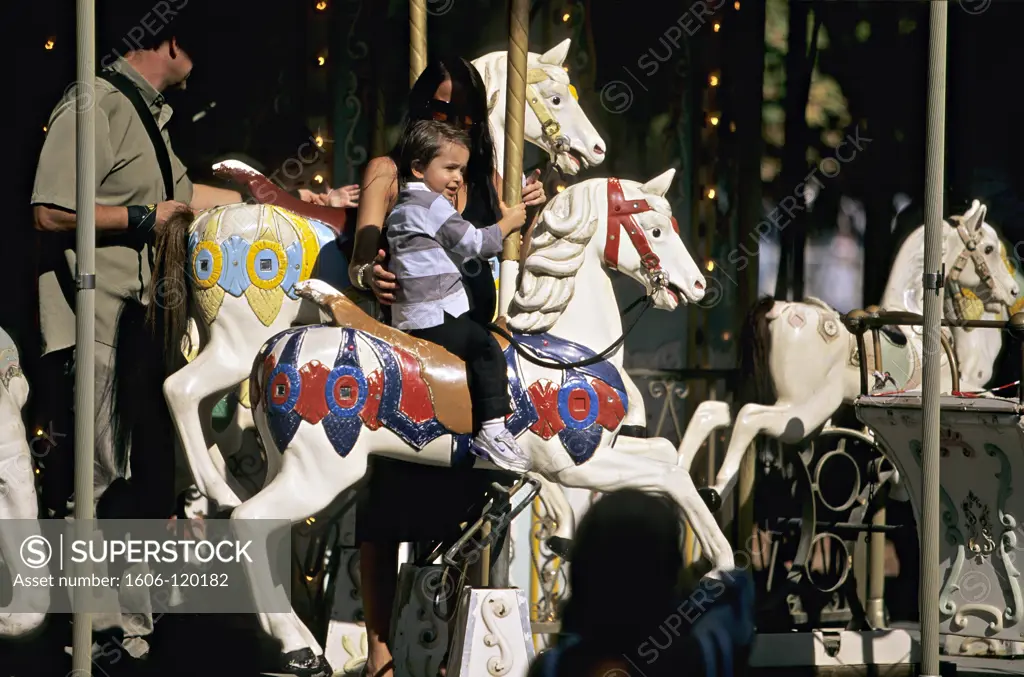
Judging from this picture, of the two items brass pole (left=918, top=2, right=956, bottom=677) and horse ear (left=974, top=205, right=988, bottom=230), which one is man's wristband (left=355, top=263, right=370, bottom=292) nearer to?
brass pole (left=918, top=2, right=956, bottom=677)

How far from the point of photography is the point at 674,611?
8117 millimetres

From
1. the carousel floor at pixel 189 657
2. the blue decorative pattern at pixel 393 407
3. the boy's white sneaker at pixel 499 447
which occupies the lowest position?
the carousel floor at pixel 189 657

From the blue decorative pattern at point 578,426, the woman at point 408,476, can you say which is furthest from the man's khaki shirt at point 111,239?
the blue decorative pattern at point 578,426

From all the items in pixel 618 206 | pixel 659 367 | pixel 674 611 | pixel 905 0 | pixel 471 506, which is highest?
pixel 905 0

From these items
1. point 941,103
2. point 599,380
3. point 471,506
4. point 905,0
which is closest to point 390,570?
point 471,506

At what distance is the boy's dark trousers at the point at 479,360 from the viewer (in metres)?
6.95

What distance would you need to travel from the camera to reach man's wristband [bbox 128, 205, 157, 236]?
7.88 m

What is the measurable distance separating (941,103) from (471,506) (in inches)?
107

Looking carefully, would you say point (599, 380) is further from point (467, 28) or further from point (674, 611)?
point (467, 28)

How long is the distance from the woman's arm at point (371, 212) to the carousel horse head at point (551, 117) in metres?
0.86

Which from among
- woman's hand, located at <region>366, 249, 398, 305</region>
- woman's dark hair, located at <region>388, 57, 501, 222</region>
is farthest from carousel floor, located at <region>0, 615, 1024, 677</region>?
woman's dark hair, located at <region>388, 57, 501, 222</region>

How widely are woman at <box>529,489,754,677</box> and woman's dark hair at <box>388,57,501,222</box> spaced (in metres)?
1.59

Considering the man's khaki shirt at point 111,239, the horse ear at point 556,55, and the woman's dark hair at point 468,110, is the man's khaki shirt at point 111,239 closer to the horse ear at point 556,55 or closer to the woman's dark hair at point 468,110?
the woman's dark hair at point 468,110

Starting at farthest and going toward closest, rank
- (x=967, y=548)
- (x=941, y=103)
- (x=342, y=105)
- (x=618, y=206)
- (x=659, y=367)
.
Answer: (x=659, y=367)
(x=342, y=105)
(x=967, y=548)
(x=618, y=206)
(x=941, y=103)
